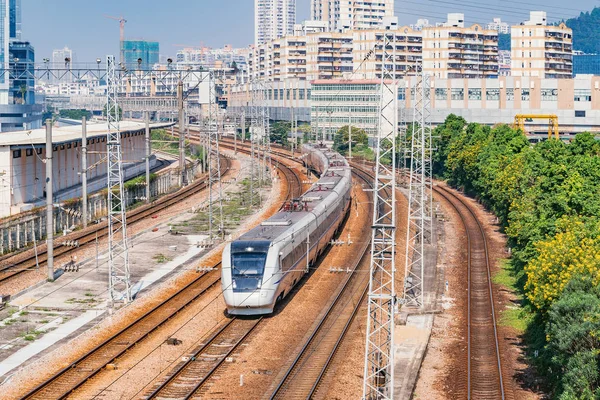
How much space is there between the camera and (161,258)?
45.8 metres

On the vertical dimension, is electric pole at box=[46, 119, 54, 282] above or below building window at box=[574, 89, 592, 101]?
below

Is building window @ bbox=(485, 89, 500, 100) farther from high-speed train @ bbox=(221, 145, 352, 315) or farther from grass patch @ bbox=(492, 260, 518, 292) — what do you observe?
high-speed train @ bbox=(221, 145, 352, 315)

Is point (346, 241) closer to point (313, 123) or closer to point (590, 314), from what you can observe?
point (590, 314)

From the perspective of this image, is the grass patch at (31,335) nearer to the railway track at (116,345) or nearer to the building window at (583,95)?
the railway track at (116,345)

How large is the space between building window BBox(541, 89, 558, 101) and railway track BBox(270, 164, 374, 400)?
269ft

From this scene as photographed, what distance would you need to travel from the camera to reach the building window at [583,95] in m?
118

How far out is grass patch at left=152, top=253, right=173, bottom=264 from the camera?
44919 mm

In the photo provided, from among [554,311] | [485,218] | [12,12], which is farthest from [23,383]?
[12,12]

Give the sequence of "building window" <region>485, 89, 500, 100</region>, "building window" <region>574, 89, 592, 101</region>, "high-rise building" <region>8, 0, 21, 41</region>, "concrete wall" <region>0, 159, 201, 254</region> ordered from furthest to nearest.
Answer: "high-rise building" <region>8, 0, 21, 41</region> → "building window" <region>485, 89, 500, 100</region> → "building window" <region>574, 89, 592, 101</region> → "concrete wall" <region>0, 159, 201, 254</region>

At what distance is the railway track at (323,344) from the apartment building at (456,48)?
390ft

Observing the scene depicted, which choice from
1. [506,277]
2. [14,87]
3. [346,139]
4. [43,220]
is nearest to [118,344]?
[506,277]

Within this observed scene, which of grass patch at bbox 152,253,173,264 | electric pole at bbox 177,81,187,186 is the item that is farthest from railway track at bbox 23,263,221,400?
electric pole at bbox 177,81,187,186

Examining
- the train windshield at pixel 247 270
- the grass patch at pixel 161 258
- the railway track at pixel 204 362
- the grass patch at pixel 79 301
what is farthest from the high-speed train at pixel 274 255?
the grass patch at pixel 161 258

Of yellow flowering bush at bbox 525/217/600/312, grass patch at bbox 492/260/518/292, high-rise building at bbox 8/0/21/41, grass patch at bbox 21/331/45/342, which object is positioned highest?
high-rise building at bbox 8/0/21/41
